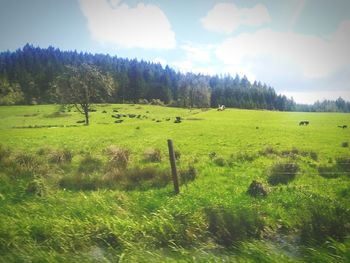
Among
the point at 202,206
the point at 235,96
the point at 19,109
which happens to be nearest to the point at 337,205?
the point at 202,206

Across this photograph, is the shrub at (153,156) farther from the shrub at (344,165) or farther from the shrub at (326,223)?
the shrub at (326,223)

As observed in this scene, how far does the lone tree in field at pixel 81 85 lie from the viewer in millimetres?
73500

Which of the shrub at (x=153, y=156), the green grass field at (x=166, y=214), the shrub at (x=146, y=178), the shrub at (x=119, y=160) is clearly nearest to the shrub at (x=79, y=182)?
the green grass field at (x=166, y=214)

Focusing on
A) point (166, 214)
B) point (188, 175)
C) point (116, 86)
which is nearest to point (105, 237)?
point (166, 214)

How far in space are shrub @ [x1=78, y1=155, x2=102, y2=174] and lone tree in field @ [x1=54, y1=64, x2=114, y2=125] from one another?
52.8m

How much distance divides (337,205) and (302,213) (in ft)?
5.18

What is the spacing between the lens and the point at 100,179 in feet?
56.1

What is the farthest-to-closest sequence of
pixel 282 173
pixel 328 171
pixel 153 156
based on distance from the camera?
pixel 153 156, pixel 328 171, pixel 282 173

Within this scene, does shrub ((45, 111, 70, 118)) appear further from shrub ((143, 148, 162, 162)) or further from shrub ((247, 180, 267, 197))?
shrub ((247, 180, 267, 197))

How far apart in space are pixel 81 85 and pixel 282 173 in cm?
6252

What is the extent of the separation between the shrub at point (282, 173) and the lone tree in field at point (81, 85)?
59.5m

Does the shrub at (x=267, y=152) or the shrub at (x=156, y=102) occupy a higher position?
the shrub at (x=156, y=102)

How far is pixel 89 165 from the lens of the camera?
20922 millimetres

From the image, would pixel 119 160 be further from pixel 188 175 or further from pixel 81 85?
pixel 81 85
